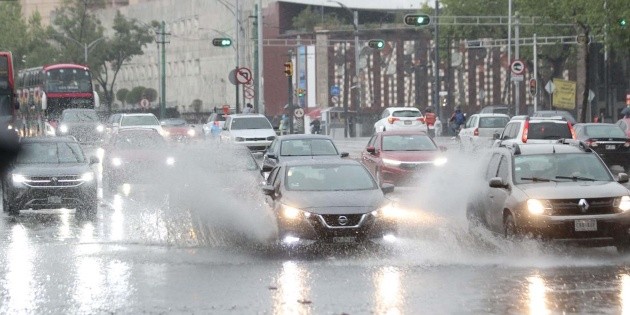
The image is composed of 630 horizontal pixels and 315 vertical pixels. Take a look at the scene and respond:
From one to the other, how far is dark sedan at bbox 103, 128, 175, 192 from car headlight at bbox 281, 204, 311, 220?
1553cm

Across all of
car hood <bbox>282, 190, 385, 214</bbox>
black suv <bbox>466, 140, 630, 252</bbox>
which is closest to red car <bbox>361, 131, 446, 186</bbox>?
black suv <bbox>466, 140, 630, 252</bbox>

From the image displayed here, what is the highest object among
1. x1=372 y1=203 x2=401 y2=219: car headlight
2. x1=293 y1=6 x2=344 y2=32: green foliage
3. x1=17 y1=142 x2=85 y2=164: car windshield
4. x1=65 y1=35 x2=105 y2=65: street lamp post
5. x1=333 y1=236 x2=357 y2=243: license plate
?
x1=293 y1=6 x2=344 y2=32: green foliage

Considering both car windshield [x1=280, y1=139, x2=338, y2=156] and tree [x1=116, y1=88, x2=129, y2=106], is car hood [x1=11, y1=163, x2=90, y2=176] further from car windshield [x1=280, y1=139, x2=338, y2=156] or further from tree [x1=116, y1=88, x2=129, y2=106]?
tree [x1=116, y1=88, x2=129, y2=106]

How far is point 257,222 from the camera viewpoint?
19281 mm

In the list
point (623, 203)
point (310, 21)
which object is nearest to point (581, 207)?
point (623, 203)

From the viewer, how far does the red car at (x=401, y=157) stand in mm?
31953

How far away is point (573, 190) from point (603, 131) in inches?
929

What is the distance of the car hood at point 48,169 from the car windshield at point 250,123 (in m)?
24.3

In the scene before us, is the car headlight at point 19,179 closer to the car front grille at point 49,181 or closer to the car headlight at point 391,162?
the car front grille at point 49,181

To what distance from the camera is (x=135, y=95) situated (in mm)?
115500

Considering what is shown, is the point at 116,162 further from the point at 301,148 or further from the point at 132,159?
the point at 301,148

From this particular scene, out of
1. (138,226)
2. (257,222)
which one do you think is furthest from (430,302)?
(138,226)

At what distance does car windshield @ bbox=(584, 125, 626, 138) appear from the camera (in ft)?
130

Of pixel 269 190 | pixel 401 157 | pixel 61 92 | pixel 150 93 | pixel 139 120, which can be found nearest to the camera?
pixel 269 190
